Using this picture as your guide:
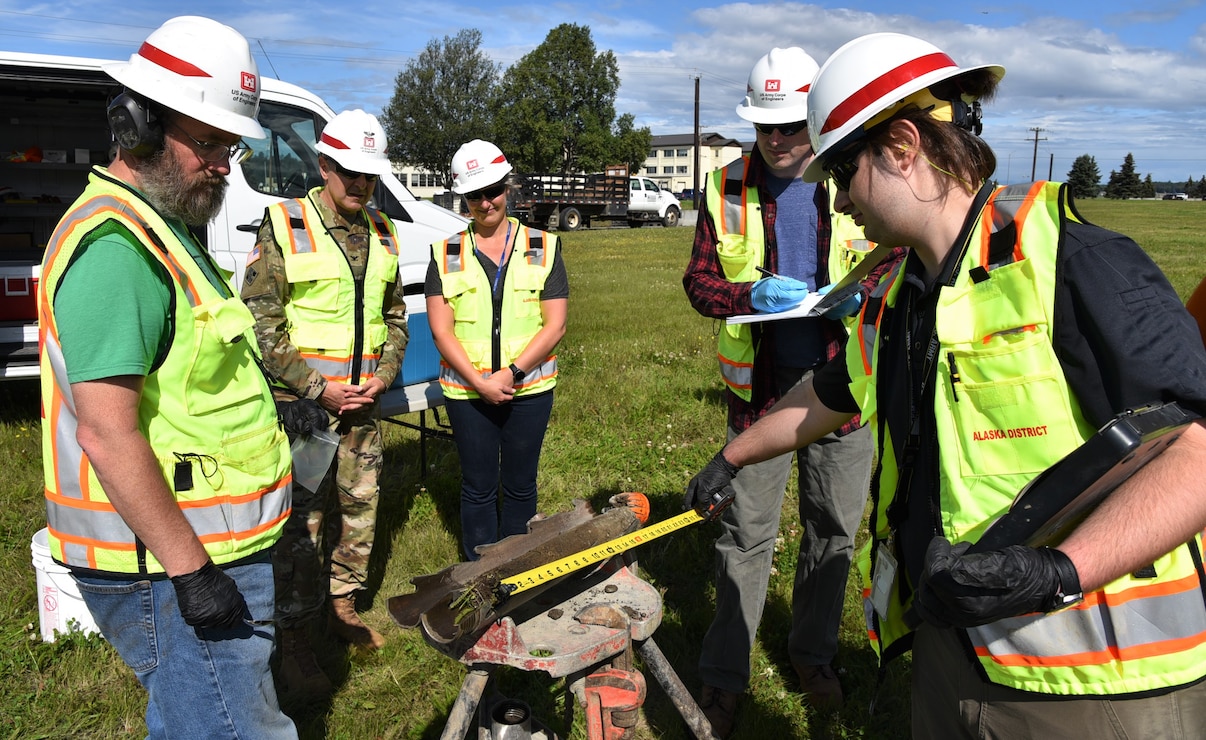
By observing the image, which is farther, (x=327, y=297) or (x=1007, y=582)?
(x=327, y=297)

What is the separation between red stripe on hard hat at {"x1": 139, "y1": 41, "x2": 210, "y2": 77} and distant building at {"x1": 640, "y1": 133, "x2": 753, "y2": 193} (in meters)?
99.9

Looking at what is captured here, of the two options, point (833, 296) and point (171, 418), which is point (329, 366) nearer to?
point (171, 418)

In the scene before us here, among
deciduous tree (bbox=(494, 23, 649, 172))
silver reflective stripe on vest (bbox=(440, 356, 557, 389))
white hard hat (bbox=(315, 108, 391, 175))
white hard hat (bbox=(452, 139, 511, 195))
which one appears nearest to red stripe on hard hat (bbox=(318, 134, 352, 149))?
white hard hat (bbox=(315, 108, 391, 175))

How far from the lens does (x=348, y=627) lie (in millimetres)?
4066

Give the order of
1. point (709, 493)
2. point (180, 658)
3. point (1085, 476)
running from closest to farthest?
point (1085, 476), point (180, 658), point (709, 493)

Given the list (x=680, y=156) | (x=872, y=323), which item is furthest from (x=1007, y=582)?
(x=680, y=156)

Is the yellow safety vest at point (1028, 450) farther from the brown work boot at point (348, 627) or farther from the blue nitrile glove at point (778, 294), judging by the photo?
the brown work boot at point (348, 627)

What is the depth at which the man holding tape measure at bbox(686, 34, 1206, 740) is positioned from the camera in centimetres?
143

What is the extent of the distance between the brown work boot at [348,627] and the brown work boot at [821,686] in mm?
1984

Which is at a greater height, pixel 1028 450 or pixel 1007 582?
pixel 1028 450

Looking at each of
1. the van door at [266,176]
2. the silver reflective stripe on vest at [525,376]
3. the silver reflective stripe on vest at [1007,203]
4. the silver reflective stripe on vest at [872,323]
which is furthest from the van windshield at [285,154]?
the silver reflective stripe on vest at [1007,203]

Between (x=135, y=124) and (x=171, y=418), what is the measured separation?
711 millimetres

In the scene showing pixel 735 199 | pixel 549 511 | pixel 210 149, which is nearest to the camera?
pixel 210 149

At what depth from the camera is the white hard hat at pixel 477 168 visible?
407 centimetres
